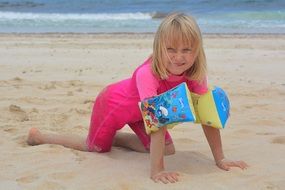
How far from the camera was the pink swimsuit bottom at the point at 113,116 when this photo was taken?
320cm

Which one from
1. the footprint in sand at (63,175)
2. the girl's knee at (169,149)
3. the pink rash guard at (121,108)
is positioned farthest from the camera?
the girl's knee at (169,149)

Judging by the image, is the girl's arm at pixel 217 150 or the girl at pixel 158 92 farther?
the girl's arm at pixel 217 150

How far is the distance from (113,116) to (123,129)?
96cm

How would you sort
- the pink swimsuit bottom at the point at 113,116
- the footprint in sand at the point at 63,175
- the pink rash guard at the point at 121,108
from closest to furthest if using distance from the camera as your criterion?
the footprint in sand at the point at 63,175, the pink rash guard at the point at 121,108, the pink swimsuit bottom at the point at 113,116

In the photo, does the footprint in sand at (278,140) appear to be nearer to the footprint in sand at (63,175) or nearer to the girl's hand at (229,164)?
the girl's hand at (229,164)

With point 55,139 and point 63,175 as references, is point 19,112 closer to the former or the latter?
point 55,139

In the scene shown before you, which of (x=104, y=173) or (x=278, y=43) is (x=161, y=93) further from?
(x=278, y=43)

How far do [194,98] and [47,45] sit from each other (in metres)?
7.75

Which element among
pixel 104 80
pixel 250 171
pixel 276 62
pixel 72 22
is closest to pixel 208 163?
pixel 250 171

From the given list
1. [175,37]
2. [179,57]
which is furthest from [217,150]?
[175,37]

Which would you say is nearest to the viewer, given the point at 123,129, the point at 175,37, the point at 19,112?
the point at 175,37

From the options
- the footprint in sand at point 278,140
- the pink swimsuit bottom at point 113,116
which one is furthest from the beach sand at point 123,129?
the pink swimsuit bottom at point 113,116

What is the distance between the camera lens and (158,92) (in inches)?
116

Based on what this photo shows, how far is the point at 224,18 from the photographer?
19031 millimetres
